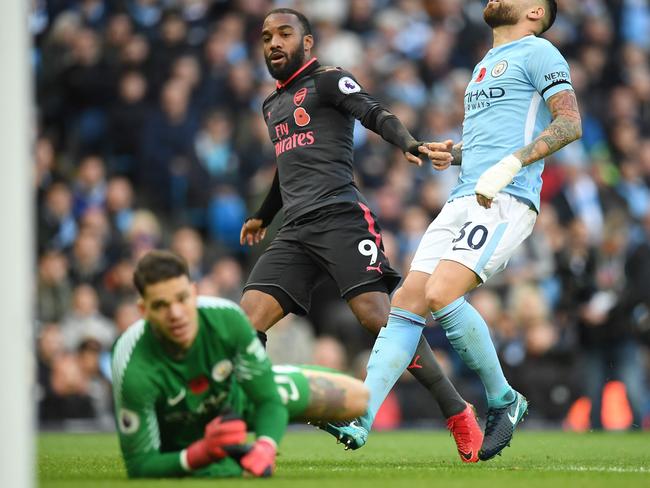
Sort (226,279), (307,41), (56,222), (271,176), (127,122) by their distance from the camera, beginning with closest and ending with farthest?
(307,41) < (226,279) < (56,222) < (271,176) < (127,122)

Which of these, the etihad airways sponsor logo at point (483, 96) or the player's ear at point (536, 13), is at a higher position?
the player's ear at point (536, 13)

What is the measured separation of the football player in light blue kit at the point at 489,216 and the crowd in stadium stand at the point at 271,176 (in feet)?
18.7

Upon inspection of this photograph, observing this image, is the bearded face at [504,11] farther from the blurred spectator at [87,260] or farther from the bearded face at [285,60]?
the blurred spectator at [87,260]

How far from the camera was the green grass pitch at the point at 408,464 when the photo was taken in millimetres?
5973

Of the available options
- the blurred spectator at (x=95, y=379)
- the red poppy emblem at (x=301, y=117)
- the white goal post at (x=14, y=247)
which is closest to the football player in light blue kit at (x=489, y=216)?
the red poppy emblem at (x=301, y=117)

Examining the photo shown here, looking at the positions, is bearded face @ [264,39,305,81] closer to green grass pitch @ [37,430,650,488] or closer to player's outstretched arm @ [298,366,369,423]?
player's outstretched arm @ [298,366,369,423]

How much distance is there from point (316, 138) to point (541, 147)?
1.56 metres

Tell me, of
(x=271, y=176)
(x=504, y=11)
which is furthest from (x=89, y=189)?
(x=504, y=11)

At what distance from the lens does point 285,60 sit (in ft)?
26.1

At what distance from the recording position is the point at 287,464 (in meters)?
7.54

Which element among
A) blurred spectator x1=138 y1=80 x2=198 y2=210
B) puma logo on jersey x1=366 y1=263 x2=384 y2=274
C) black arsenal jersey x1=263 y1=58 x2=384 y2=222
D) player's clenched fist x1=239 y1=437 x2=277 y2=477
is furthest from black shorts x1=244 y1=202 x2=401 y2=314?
blurred spectator x1=138 y1=80 x2=198 y2=210

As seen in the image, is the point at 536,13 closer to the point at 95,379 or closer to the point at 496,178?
the point at 496,178

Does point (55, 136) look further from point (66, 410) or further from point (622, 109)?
point (622, 109)

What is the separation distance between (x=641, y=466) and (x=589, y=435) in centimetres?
420
